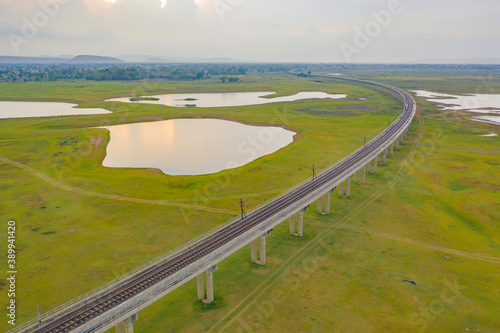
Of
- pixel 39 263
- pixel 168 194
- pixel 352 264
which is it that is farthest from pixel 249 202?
pixel 39 263

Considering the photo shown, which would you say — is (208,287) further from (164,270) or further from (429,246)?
(429,246)

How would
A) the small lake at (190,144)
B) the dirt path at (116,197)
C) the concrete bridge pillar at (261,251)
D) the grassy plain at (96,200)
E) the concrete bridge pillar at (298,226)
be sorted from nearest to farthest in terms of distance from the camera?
1. the grassy plain at (96,200)
2. the concrete bridge pillar at (261,251)
3. the concrete bridge pillar at (298,226)
4. the dirt path at (116,197)
5. the small lake at (190,144)

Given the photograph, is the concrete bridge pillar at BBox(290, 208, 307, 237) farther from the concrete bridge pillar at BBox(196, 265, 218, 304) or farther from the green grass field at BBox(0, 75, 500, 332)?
the concrete bridge pillar at BBox(196, 265, 218, 304)

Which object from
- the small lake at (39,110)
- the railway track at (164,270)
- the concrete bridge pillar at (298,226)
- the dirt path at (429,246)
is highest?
the small lake at (39,110)

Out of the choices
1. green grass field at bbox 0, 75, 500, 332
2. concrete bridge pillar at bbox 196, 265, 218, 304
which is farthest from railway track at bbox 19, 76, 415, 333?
green grass field at bbox 0, 75, 500, 332

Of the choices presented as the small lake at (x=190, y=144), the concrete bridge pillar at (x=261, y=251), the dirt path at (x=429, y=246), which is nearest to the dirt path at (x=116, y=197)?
the concrete bridge pillar at (x=261, y=251)

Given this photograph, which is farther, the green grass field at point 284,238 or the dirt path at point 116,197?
the dirt path at point 116,197

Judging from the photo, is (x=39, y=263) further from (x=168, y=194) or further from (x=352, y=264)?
(x=352, y=264)

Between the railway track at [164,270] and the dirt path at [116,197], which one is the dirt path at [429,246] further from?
the dirt path at [116,197]
